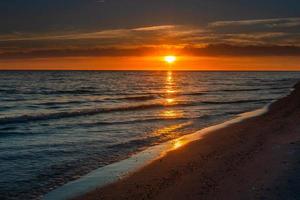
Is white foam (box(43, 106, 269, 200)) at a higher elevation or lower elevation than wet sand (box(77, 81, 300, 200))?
lower

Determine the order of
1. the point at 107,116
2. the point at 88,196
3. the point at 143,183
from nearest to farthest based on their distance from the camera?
the point at 88,196, the point at 143,183, the point at 107,116

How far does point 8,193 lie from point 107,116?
724 inches

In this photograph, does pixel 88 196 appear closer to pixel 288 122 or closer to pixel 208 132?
pixel 208 132

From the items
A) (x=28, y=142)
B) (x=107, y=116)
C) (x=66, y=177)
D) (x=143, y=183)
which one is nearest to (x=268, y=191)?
(x=143, y=183)

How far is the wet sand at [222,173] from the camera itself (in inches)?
376

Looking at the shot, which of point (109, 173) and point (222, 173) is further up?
point (222, 173)

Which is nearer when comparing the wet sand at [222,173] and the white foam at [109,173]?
the wet sand at [222,173]

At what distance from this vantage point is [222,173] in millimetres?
11242

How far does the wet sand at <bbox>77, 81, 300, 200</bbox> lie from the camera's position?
9547 mm

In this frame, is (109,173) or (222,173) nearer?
(222,173)

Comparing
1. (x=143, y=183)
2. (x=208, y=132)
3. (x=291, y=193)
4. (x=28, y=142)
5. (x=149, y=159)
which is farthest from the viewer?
(x=208, y=132)

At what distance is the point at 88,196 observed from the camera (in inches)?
398

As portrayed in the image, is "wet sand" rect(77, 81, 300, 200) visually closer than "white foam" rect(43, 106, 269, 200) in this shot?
Yes

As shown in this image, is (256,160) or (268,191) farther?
(256,160)
